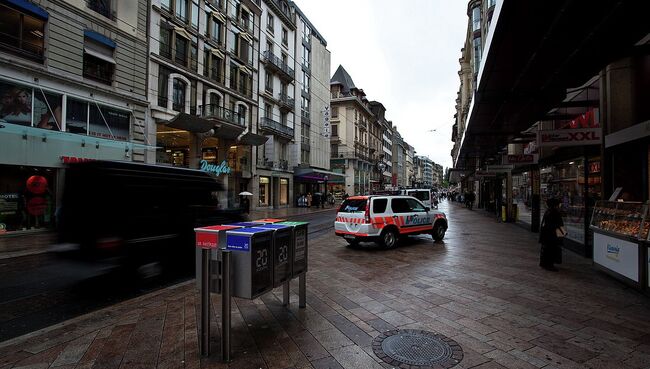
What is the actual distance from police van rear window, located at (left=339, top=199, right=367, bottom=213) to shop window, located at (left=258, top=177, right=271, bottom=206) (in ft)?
76.9

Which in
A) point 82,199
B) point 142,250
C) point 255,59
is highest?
point 255,59

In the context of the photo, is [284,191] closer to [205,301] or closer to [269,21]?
[269,21]

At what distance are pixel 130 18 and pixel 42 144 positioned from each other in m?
9.33

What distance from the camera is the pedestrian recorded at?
25.8 feet

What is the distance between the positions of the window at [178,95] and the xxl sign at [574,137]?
2210cm

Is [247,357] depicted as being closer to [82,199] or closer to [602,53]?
[82,199]

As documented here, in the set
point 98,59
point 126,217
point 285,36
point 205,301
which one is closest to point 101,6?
point 98,59

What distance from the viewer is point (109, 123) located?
60.2 feet

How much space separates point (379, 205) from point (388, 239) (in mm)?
1160

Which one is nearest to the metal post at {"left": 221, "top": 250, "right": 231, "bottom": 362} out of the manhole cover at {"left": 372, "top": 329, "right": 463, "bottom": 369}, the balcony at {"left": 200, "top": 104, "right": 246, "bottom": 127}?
the manhole cover at {"left": 372, "top": 329, "right": 463, "bottom": 369}

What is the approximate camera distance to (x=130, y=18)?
19391 mm

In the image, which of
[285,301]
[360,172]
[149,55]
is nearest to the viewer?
[285,301]

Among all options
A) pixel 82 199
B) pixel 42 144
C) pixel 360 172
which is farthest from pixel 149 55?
pixel 360 172

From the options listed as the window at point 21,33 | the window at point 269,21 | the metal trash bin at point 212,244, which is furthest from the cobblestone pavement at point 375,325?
the window at point 269,21
